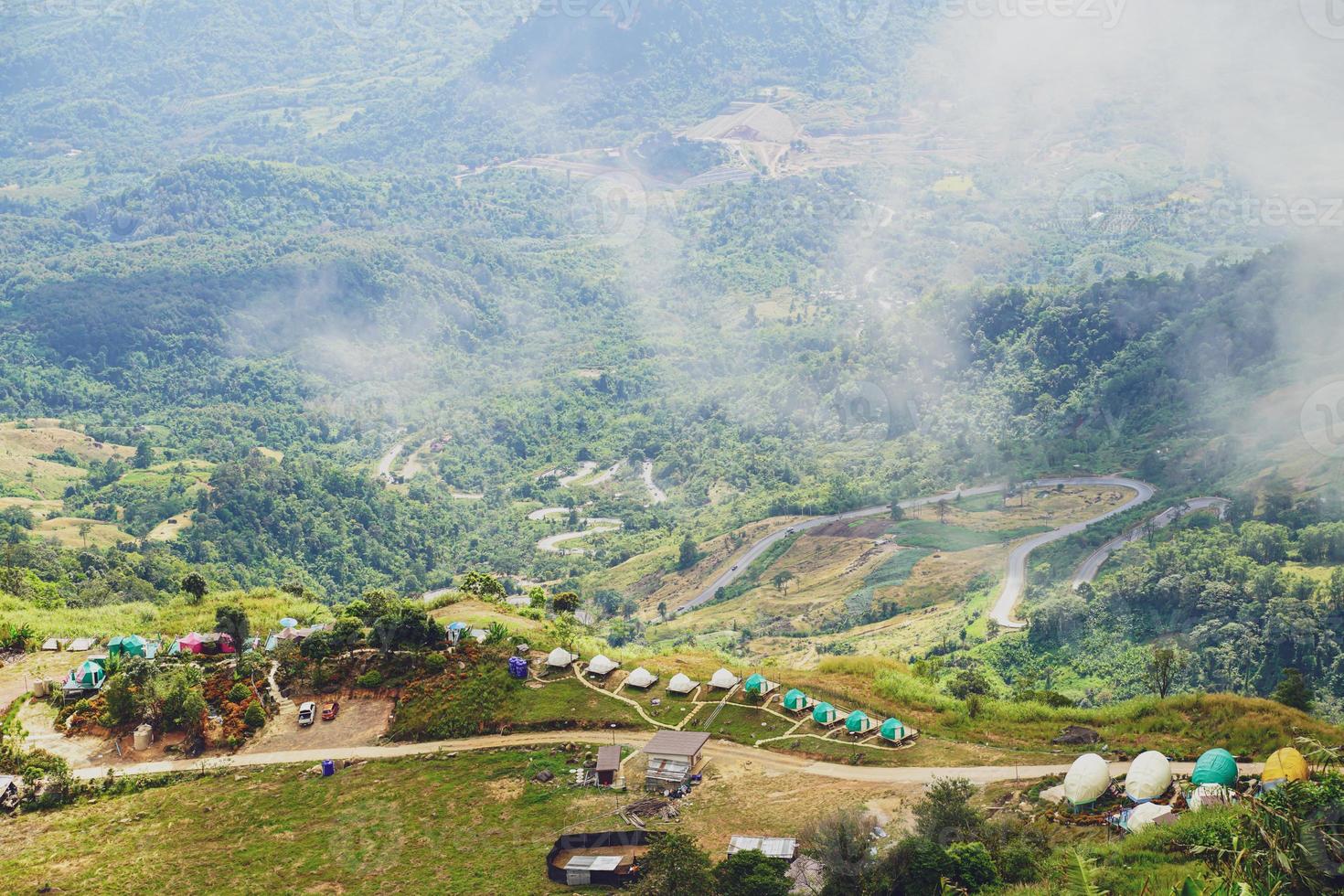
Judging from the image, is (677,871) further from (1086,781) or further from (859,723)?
(859,723)

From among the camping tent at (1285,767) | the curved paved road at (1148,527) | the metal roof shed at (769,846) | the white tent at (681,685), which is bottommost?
the curved paved road at (1148,527)

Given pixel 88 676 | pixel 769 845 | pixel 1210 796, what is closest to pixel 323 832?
pixel 769 845

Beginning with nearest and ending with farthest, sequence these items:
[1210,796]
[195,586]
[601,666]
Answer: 1. [1210,796]
2. [601,666]
3. [195,586]

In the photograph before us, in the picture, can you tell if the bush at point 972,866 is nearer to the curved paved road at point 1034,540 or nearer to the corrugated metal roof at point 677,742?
the corrugated metal roof at point 677,742

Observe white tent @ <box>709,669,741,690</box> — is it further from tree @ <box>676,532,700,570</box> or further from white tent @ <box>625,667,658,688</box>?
tree @ <box>676,532,700,570</box>

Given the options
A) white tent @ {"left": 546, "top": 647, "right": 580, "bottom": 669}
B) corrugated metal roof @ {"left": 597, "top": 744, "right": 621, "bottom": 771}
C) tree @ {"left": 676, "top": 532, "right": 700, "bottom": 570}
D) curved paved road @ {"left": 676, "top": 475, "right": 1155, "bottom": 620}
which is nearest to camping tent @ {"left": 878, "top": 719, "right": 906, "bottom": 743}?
corrugated metal roof @ {"left": 597, "top": 744, "right": 621, "bottom": 771}

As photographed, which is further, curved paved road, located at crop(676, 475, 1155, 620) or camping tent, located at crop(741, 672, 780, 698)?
curved paved road, located at crop(676, 475, 1155, 620)

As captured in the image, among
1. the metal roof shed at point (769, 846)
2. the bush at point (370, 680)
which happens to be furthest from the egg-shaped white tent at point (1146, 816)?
the bush at point (370, 680)
